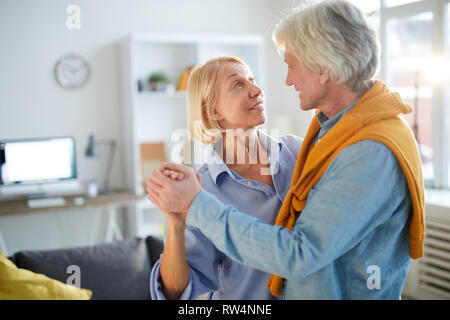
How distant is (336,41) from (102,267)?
1535 millimetres

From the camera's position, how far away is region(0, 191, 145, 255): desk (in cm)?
294

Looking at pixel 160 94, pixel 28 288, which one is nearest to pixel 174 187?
pixel 28 288

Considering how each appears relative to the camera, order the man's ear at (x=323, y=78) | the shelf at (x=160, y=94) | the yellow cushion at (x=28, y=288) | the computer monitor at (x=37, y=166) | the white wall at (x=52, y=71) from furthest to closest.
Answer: the shelf at (x=160, y=94) < the white wall at (x=52, y=71) < the computer monitor at (x=37, y=166) < the yellow cushion at (x=28, y=288) < the man's ear at (x=323, y=78)

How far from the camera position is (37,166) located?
10.5 ft

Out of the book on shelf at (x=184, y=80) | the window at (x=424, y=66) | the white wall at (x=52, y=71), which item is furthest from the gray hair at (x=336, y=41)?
the book on shelf at (x=184, y=80)

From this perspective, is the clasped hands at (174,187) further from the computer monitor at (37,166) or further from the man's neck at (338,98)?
the computer monitor at (37,166)

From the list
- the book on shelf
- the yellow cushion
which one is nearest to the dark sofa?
the yellow cushion

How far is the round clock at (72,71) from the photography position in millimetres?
3469

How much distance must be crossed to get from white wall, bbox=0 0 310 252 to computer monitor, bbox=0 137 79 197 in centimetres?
27

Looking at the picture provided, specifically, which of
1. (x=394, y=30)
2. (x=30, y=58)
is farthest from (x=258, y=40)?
(x=30, y=58)

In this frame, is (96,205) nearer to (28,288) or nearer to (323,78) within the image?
(28,288)

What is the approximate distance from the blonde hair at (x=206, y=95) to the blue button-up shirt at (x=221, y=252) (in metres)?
0.10

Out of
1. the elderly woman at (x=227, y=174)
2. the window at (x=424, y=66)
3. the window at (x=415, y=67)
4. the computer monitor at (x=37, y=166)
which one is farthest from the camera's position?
the computer monitor at (x=37, y=166)
